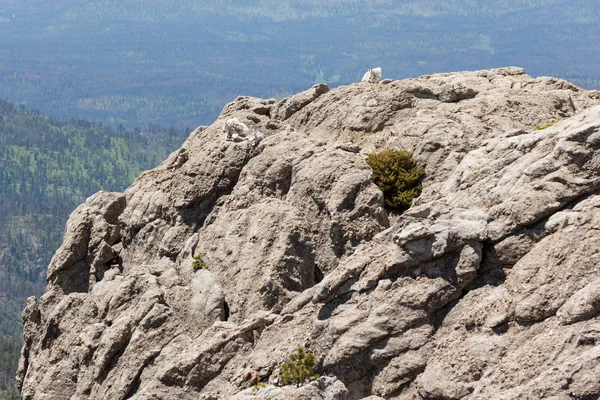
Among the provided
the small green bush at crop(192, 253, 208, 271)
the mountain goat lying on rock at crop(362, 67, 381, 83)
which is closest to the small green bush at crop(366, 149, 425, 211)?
the small green bush at crop(192, 253, 208, 271)

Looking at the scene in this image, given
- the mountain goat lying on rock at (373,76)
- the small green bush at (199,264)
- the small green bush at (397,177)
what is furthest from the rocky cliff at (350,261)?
the mountain goat lying on rock at (373,76)

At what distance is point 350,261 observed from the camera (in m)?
25.6

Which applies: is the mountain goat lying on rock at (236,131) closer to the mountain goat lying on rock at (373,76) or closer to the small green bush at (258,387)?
the mountain goat lying on rock at (373,76)

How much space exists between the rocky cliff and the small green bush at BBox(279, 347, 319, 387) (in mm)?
516

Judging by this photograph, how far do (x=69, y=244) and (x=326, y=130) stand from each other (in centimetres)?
1026

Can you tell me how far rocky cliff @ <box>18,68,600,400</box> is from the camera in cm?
2214

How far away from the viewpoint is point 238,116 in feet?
117

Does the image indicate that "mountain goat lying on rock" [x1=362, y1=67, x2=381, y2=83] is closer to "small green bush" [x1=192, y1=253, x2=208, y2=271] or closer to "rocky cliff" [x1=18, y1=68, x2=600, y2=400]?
"rocky cliff" [x1=18, y1=68, x2=600, y2=400]

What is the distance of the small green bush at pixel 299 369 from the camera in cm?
2370

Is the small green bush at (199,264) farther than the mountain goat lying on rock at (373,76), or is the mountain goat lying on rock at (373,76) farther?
the mountain goat lying on rock at (373,76)

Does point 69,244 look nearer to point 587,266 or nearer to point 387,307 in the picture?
point 387,307

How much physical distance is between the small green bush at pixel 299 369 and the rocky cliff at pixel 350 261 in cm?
52

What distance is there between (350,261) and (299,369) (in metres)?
3.48

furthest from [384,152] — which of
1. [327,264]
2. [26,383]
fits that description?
[26,383]
